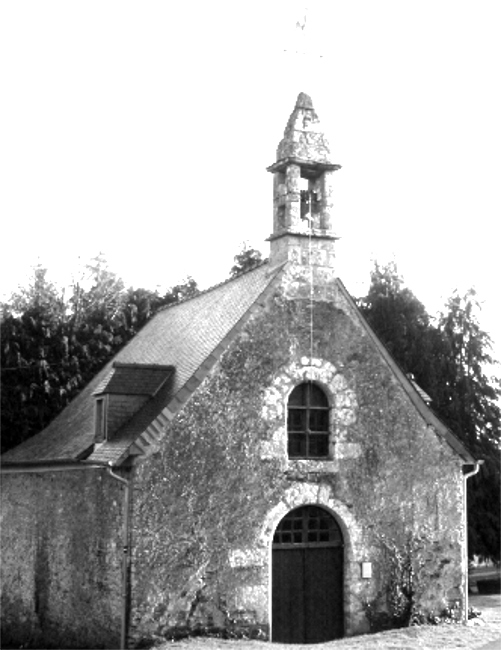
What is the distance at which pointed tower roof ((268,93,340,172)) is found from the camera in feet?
74.2

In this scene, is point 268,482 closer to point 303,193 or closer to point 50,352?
point 303,193

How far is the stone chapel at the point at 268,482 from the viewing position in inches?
773

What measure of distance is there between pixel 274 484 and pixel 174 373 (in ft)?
12.2

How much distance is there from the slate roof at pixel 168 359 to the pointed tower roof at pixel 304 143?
2567 mm

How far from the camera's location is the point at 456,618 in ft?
72.8

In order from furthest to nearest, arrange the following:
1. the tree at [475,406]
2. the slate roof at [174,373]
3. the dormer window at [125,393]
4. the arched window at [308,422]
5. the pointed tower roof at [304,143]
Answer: the tree at [475,406]
the pointed tower roof at [304,143]
the dormer window at [125,393]
the arched window at [308,422]
the slate roof at [174,373]

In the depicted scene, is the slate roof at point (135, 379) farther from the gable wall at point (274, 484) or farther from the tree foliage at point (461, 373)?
the tree foliage at point (461, 373)

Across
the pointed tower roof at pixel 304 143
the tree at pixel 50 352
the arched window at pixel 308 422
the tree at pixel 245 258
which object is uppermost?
the tree at pixel 245 258

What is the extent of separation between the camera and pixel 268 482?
812 inches

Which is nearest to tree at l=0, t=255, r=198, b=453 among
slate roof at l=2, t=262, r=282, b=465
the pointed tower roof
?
slate roof at l=2, t=262, r=282, b=465

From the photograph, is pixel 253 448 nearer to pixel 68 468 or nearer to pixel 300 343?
pixel 300 343

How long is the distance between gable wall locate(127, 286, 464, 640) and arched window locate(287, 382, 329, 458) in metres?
0.26

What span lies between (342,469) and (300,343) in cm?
296

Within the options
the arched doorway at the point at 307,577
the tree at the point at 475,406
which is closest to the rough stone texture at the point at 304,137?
the arched doorway at the point at 307,577
